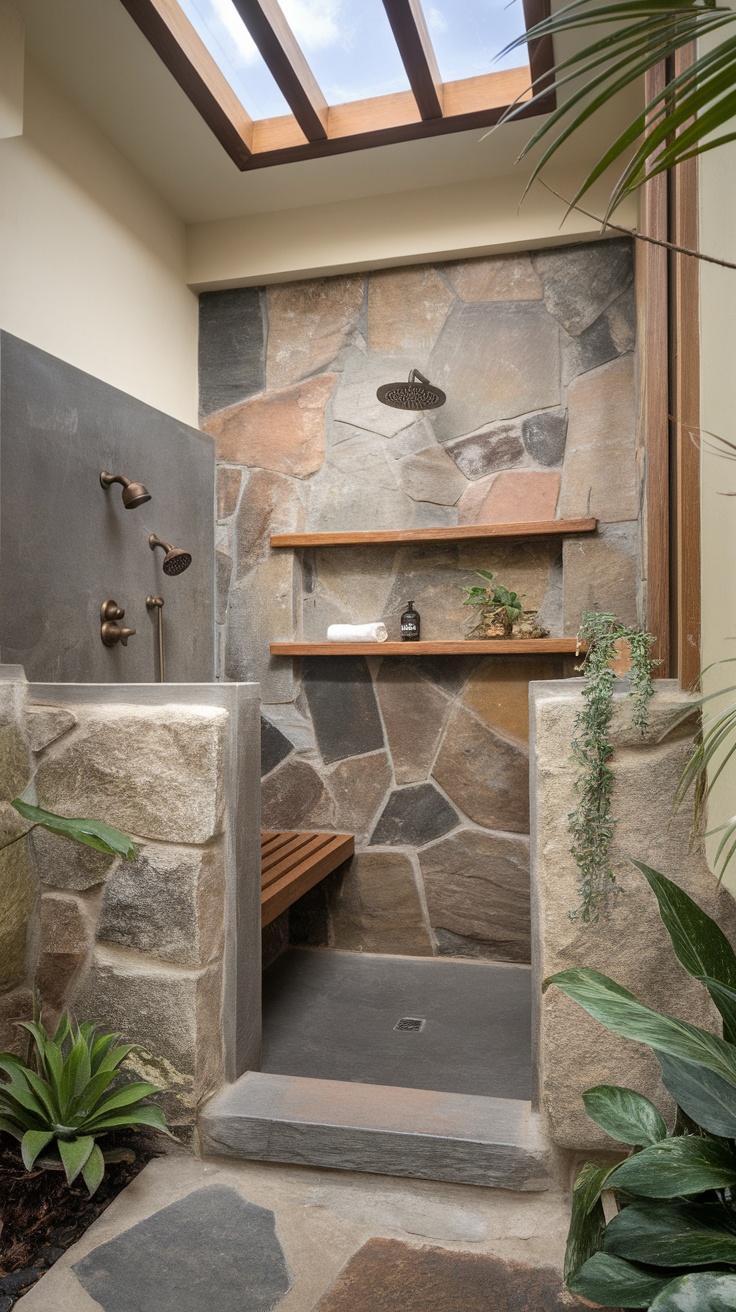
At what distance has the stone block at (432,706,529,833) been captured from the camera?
286 cm

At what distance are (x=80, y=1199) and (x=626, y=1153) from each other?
98 cm

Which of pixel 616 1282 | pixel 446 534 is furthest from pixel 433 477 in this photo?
pixel 616 1282

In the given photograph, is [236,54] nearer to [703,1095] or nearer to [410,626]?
[410,626]

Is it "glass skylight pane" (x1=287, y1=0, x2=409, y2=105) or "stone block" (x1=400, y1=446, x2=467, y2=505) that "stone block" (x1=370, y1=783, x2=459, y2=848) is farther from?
"glass skylight pane" (x1=287, y1=0, x2=409, y2=105)

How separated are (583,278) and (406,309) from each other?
621 millimetres

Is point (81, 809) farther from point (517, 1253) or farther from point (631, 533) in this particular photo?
point (631, 533)

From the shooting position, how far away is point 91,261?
8.59ft

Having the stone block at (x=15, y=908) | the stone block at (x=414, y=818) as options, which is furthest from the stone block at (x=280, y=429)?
the stone block at (x=15, y=908)

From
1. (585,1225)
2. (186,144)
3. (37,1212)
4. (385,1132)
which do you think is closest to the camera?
(585,1225)

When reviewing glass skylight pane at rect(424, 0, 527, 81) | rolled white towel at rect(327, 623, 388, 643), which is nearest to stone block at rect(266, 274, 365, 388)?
→ glass skylight pane at rect(424, 0, 527, 81)

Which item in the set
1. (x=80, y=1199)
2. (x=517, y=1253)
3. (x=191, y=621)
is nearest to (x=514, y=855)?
(x=191, y=621)

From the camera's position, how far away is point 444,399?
2.89m

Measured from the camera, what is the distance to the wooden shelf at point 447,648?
272 centimetres

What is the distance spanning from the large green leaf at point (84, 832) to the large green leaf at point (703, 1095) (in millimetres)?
838
